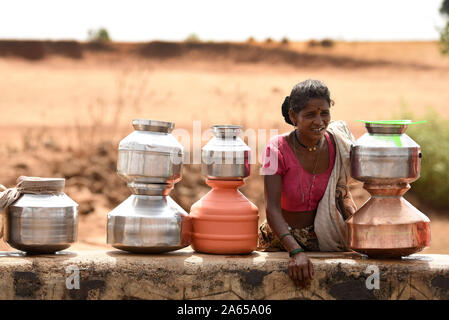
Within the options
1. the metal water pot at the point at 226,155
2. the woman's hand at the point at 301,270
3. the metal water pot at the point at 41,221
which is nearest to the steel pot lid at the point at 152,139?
the metal water pot at the point at 226,155

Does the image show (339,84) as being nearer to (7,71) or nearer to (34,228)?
(7,71)

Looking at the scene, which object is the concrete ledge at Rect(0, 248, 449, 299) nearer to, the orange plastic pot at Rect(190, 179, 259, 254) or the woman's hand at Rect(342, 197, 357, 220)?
the orange plastic pot at Rect(190, 179, 259, 254)

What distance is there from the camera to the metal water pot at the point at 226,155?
3.38 meters

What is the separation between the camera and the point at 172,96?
84.9ft

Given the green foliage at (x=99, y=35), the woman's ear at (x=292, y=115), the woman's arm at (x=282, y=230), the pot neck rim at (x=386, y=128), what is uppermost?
the green foliage at (x=99, y=35)

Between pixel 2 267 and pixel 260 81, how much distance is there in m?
26.6

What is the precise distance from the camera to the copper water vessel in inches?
129

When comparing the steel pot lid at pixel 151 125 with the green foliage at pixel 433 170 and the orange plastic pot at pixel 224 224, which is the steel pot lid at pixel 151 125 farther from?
the green foliage at pixel 433 170

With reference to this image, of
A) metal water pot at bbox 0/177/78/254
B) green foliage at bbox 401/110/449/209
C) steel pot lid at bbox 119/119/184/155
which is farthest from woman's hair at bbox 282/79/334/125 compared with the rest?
green foliage at bbox 401/110/449/209

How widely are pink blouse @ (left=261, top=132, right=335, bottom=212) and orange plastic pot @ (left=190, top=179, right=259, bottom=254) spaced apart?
0.72ft

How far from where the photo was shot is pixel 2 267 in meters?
3.20

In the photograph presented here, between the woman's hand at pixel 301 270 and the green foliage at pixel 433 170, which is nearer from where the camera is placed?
the woman's hand at pixel 301 270

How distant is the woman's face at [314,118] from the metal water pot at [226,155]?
0.31 metres

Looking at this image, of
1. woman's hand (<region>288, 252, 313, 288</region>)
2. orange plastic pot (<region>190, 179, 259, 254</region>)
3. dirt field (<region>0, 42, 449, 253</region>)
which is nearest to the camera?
woman's hand (<region>288, 252, 313, 288</region>)
